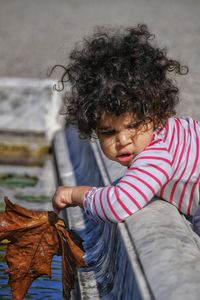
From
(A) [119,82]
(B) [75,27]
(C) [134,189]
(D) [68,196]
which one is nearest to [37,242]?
(D) [68,196]

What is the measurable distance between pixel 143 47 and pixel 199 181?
0.49 metres

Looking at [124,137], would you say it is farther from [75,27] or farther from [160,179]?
[75,27]

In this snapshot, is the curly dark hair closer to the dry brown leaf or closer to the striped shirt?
the striped shirt

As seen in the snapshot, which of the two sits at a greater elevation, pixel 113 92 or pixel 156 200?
pixel 113 92

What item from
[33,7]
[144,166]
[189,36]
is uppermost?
[33,7]

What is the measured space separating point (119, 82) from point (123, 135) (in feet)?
0.55

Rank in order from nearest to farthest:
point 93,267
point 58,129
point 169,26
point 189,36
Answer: point 93,267, point 58,129, point 189,36, point 169,26

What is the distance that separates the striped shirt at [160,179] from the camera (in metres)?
2.13

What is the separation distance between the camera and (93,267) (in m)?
2.33

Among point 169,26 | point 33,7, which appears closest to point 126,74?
point 169,26

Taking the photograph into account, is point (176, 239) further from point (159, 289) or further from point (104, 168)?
point (104, 168)

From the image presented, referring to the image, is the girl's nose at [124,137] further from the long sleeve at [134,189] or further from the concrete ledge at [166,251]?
the concrete ledge at [166,251]

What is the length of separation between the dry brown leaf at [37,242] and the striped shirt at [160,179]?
12 cm

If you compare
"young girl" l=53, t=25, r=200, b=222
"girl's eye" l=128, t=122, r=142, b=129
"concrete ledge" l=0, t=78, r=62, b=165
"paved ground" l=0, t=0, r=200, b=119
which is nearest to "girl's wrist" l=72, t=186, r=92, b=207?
"young girl" l=53, t=25, r=200, b=222
